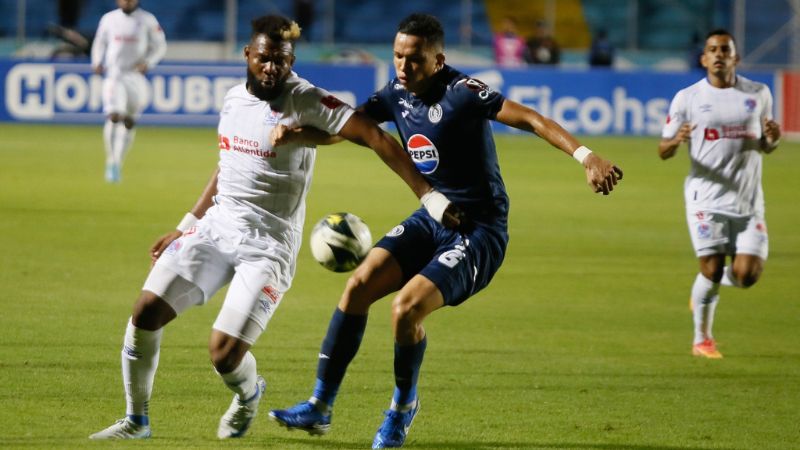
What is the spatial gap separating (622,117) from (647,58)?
18.7 feet

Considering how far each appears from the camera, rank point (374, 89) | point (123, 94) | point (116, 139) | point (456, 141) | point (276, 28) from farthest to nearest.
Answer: point (374, 89) < point (123, 94) < point (116, 139) < point (456, 141) < point (276, 28)

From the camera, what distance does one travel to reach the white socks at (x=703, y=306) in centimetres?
962

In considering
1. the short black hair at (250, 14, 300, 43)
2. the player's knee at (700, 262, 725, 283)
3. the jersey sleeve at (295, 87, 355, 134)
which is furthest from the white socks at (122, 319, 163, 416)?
the player's knee at (700, 262, 725, 283)

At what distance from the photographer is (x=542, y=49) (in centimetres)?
3338

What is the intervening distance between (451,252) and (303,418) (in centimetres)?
111

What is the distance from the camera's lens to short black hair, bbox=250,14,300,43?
6.41 meters

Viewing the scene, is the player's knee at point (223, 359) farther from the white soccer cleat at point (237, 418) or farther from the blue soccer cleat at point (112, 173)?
the blue soccer cleat at point (112, 173)

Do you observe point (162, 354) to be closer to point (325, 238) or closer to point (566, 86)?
point (325, 238)

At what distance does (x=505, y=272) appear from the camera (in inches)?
518

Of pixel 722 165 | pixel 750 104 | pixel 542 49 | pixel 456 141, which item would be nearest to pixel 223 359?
pixel 456 141

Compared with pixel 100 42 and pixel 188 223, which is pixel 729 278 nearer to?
pixel 188 223

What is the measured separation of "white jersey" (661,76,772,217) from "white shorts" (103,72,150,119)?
1197 centimetres

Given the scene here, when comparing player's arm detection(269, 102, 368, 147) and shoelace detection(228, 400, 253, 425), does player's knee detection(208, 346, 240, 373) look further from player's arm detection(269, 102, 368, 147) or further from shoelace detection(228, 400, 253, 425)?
player's arm detection(269, 102, 368, 147)

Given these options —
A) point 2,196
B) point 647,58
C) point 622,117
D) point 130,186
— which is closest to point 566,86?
point 622,117
